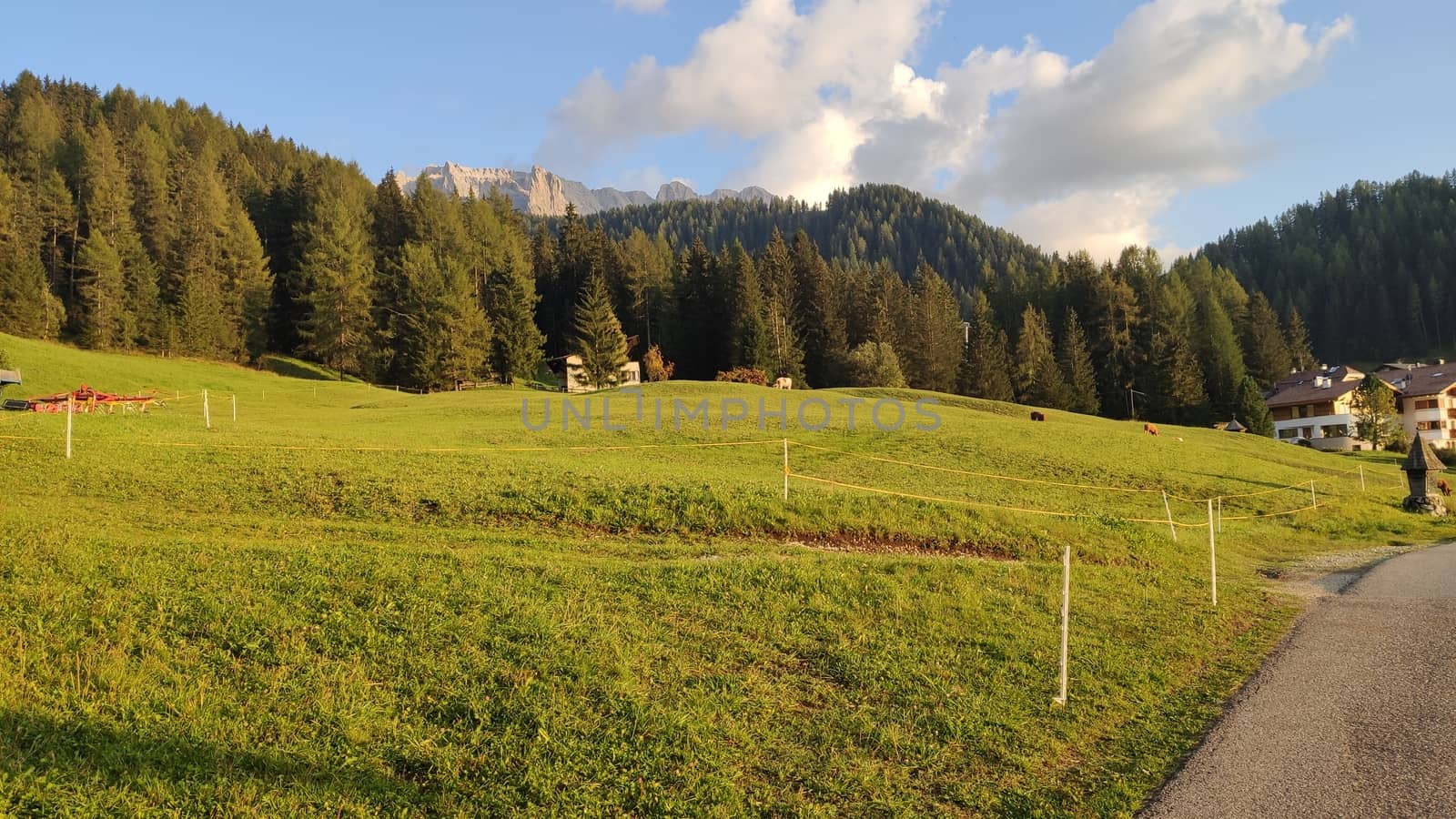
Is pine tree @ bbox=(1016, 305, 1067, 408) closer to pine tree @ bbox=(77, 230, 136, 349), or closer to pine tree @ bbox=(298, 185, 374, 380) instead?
pine tree @ bbox=(298, 185, 374, 380)

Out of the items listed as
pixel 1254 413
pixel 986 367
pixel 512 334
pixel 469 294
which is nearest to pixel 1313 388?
pixel 1254 413

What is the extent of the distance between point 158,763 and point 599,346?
235 ft

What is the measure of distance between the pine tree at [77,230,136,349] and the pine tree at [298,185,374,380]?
14.2 meters

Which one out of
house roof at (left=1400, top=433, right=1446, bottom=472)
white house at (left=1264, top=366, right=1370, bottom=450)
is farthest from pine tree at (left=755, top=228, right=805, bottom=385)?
white house at (left=1264, top=366, right=1370, bottom=450)

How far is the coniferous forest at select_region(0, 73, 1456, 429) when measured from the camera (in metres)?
70.6

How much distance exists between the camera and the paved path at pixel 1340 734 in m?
6.31

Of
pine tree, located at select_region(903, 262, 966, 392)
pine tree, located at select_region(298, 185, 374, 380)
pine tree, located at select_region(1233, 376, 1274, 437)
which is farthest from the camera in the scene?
pine tree, located at select_region(903, 262, 966, 392)

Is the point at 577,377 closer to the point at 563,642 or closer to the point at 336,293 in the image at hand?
the point at 336,293

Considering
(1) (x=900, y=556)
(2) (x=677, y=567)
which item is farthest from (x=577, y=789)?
(1) (x=900, y=556)

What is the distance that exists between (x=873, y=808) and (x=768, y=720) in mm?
1559

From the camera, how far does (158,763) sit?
5496 millimetres

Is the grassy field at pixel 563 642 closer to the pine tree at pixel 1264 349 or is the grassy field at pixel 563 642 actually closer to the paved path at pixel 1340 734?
the paved path at pixel 1340 734

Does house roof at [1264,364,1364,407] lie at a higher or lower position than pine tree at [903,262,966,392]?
lower

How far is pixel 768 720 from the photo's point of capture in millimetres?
7508
